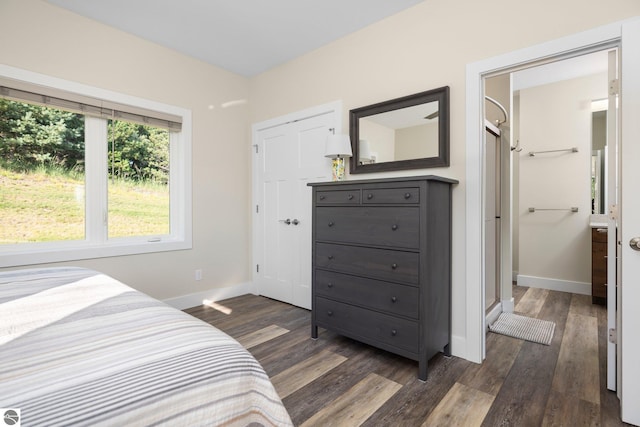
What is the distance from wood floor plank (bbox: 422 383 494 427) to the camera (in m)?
1.62

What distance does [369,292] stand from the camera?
224 centimetres

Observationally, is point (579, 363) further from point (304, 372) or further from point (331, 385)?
point (304, 372)

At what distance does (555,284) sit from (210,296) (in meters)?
4.17

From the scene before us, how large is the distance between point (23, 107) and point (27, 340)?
102 inches

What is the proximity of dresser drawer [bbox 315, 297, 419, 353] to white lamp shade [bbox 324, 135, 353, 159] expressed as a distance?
1.20 metres

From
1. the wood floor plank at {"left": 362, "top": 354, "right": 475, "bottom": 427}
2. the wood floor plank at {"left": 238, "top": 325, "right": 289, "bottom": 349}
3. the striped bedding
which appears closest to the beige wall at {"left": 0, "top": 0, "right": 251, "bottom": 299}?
the wood floor plank at {"left": 238, "top": 325, "right": 289, "bottom": 349}

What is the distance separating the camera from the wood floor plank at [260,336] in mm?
2529

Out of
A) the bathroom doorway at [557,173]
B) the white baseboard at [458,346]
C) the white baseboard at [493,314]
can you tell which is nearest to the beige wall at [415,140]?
the white baseboard at [458,346]

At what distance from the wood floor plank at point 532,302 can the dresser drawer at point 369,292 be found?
1.92m

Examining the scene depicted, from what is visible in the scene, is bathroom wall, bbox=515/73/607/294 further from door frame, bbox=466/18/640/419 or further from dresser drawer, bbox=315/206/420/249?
dresser drawer, bbox=315/206/420/249

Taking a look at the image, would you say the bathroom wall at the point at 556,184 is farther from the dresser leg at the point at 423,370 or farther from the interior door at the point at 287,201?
the dresser leg at the point at 423,370

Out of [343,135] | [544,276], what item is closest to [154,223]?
[343,135]

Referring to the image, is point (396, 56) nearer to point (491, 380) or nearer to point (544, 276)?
point (491, 380)

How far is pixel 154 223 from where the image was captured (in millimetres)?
3309
